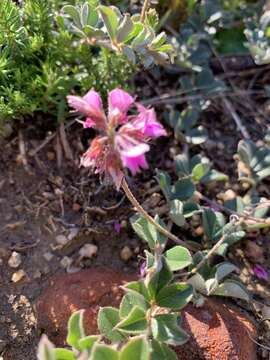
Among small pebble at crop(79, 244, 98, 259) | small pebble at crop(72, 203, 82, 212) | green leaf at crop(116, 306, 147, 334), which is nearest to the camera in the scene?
green leaf at crop(116, 306, 147, 334)

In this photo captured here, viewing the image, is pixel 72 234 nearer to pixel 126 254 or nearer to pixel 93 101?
pixel 126 254

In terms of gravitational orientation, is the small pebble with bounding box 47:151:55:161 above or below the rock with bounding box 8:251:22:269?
above

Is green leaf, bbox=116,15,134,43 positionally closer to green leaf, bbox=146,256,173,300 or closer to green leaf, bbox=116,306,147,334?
green leaf, bbox=146,256,173,300

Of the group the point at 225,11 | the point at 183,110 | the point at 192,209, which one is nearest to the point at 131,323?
the point at 192,209

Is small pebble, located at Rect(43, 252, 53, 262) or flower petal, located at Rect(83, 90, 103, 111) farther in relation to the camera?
small pebble, located at Rect(43, 252, 53, 262)

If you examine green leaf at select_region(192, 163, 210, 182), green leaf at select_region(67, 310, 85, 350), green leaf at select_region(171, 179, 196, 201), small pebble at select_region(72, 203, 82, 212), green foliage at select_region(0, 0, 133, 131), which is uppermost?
green foliage at select_region(0, 0, 133, 131)

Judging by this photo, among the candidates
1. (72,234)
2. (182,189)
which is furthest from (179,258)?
(72,234)

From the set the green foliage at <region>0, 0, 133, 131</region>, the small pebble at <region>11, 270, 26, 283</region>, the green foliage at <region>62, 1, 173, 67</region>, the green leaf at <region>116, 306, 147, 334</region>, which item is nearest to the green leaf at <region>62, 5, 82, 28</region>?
the green foliage at <region>62, 1, 173, 67</region>

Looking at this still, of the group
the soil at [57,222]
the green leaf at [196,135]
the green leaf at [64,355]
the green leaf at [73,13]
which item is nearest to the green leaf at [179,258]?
the soil at [57,222]
